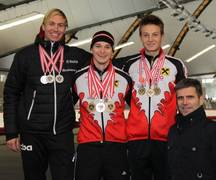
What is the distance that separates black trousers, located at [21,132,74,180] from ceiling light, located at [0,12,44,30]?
481 inches

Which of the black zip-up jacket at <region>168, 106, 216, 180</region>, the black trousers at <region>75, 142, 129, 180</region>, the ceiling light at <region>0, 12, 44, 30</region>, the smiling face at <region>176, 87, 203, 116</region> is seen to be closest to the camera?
the black zip-up jacket at <region>168, 106, 216, 180</region>

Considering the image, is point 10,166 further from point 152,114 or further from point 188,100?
point 188,100

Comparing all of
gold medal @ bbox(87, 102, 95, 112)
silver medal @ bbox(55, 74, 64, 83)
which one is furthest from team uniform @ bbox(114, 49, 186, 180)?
silver medal @ bbox(55, 74, 64, 83)

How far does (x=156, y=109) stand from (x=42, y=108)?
0.95 m

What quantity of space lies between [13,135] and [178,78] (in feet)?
4.85

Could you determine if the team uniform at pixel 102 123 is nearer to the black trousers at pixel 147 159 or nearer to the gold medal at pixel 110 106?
the gold medal at pixel 110 106

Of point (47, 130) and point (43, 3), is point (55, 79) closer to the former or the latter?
point (47, 130)

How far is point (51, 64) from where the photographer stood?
321cm

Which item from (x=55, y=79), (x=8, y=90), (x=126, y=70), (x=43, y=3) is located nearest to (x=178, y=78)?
(x=126, y=70)

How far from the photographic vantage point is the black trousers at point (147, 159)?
3188mm

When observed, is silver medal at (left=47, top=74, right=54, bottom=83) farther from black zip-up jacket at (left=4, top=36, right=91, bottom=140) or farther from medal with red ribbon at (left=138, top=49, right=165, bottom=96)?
medal with red ribbon at (left=138, top=49, right=165, bottom=96)

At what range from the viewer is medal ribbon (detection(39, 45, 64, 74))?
10.5 feet

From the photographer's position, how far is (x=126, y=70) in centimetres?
343

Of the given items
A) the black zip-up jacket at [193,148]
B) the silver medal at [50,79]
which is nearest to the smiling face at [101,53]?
the silver medal at [50,79]
